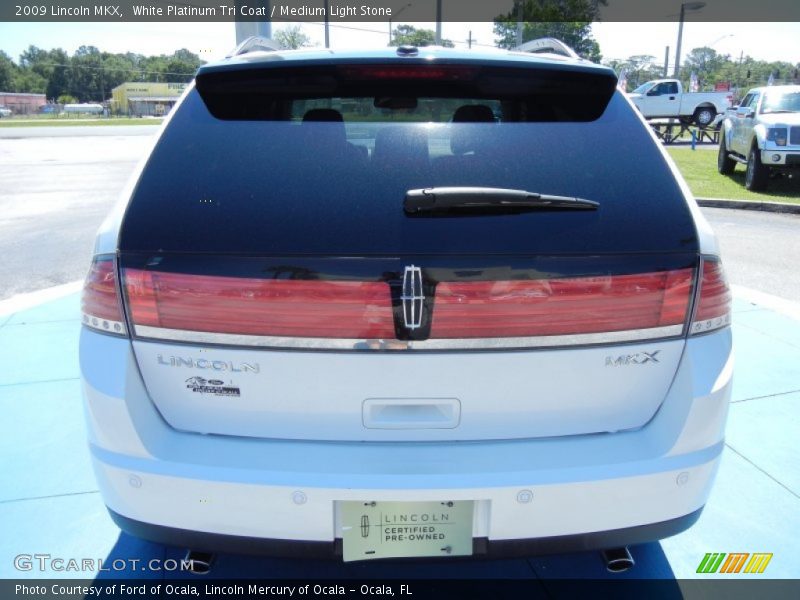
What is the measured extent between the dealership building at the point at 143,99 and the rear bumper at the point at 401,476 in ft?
313

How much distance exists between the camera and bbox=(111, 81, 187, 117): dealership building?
3583 inches

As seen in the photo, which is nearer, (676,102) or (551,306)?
(551,306)

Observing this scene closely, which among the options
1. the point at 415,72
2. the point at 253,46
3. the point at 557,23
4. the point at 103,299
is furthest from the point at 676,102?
the point at 103,299

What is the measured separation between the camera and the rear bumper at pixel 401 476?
1.74m

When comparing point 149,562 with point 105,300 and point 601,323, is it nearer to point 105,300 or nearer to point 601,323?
point 105,300

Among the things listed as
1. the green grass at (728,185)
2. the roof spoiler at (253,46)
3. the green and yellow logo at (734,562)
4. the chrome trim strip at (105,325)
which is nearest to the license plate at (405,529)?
the chrome trim strip at (105,325)

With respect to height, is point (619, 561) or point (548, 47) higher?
point (548, 47)

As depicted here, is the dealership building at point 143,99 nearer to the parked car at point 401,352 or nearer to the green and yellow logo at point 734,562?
the parked car at point 401,352

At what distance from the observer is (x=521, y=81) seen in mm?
2123

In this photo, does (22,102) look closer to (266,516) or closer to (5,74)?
(5,74)

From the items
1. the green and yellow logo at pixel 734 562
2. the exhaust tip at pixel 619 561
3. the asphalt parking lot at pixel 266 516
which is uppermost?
the exhaust tip at pixel 619 561

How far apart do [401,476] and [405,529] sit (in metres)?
0.21

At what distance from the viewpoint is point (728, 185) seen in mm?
13461

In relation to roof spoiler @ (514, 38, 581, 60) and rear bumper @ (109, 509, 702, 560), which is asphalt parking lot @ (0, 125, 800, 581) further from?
roof spoiler @ (514, 38, 581, 60)
